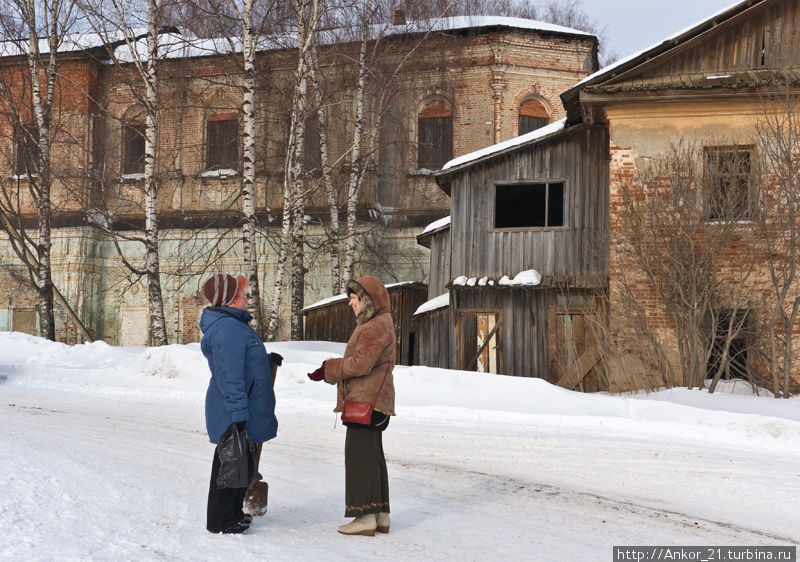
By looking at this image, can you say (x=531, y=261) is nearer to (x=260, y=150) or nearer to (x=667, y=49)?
(x=667, y=49)

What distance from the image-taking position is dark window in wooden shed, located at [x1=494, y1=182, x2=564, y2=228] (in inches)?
655

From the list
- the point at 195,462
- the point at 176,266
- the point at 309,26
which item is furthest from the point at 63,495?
the point at 176,266

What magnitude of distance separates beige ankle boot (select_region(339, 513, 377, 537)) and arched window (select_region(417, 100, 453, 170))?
2162 cm

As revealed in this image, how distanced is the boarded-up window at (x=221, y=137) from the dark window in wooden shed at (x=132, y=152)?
2.34m

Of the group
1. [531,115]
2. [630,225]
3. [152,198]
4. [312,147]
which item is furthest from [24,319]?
[630,225]

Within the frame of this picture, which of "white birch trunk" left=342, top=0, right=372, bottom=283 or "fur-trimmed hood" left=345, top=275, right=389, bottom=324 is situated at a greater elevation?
"white birch trunk" left=342, top=0, right=372, bottom=283

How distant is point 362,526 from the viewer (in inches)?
203

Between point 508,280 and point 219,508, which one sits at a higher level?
point 508,280

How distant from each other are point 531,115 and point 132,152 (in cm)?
1377

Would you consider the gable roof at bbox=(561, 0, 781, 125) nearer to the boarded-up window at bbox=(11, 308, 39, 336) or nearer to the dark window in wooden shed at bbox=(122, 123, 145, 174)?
the dark window in wooden shed at bbox=(122, 123, 145, 174)

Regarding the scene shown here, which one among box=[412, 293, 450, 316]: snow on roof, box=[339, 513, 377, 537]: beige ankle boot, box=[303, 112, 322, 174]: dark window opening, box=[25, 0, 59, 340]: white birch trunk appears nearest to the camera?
box=[339, 513, 377, 537]: beige ankle boot

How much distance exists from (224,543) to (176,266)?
75.6 feet

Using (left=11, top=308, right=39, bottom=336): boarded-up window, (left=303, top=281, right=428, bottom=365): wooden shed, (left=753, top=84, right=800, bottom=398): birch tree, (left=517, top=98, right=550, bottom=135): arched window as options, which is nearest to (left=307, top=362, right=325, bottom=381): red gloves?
(left=753, top=84, right=800, bottom=398): birch tree

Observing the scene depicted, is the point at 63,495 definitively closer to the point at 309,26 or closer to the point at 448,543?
the point at 448,543
